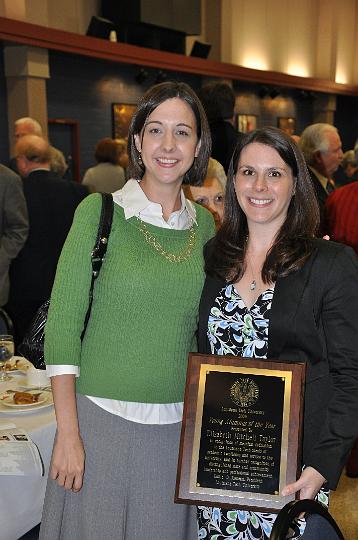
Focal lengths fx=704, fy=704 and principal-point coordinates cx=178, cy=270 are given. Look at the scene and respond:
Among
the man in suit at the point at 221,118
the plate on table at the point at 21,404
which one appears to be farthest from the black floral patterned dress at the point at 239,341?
the man in suit at the point at 221,118

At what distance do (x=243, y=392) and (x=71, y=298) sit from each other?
511mm

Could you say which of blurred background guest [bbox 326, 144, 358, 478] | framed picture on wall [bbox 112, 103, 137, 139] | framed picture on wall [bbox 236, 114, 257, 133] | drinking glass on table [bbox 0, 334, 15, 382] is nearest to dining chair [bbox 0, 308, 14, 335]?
drinking glass on table [bbox 0, 334, 15, 382]

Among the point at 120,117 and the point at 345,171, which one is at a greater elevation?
the point at 120,117

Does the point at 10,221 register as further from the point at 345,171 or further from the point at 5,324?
the point at 345,171

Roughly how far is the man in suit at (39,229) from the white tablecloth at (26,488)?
7.10 feet

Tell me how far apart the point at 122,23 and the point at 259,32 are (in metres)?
4.49

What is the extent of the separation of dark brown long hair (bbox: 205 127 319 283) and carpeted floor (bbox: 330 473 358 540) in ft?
6.59

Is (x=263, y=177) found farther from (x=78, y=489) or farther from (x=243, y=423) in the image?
(x=78, y=489)

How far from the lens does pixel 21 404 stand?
2.50m

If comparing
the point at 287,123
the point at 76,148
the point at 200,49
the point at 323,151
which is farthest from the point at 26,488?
the point at 287,123

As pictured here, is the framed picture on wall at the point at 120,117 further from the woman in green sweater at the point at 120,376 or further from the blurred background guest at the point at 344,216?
the woman in green sweater at the point at 120,376

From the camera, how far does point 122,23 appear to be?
10.6 metres

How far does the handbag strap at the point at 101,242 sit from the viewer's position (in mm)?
1865

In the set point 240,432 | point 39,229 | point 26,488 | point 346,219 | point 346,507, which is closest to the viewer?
point 240,432
